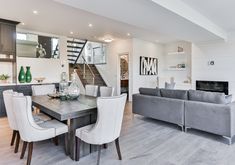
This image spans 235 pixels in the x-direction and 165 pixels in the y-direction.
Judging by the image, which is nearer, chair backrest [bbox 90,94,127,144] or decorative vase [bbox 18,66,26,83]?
chair backrest [bbox 90,94,127,144]

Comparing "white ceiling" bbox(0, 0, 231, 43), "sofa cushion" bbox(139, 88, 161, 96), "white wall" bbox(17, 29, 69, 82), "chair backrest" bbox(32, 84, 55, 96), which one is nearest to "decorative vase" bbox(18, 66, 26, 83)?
"white wall" bbox(17, 29, 69, 82)

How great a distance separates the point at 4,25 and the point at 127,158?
16.4 feet

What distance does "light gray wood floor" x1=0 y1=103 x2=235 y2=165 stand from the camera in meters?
2.37

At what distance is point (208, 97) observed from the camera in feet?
10.8

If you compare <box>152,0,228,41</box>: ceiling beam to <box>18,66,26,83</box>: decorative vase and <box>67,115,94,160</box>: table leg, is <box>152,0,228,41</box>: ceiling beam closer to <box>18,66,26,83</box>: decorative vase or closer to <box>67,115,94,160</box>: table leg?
<box>67,115,94,160</box>: table leg

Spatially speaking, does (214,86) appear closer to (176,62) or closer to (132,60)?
(176,62)

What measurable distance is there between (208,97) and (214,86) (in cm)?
375

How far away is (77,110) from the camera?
2.29 metres

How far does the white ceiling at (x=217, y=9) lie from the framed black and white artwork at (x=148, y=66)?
3307 mm

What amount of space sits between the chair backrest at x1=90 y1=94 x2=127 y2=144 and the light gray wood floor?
0.47 metres

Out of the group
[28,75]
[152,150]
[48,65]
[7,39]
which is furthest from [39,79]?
[152,150]

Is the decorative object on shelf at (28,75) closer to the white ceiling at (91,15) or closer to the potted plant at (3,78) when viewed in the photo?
the potted plant at (3,78)

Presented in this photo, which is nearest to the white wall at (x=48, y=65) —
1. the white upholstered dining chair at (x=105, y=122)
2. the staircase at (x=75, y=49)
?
the staircase at (x=75, y=49)

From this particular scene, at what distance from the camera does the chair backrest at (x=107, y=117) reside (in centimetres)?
206
